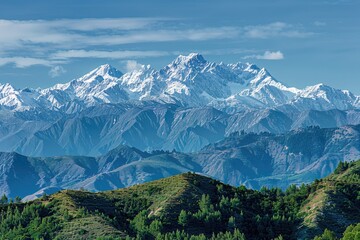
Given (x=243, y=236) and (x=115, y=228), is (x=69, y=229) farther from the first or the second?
(x=243, y=236)

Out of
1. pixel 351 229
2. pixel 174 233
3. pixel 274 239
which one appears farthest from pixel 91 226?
pixel 351 229

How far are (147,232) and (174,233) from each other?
856cm

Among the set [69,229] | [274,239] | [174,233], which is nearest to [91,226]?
[69,229]

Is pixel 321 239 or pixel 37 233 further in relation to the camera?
pixel 37 233

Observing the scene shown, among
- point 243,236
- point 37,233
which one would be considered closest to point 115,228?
point 37,233

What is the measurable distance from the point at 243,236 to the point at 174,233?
1884 centimetres

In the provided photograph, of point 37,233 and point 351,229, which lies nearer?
point 351,229

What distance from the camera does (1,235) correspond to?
196m

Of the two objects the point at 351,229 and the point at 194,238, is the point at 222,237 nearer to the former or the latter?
the point at 194,238

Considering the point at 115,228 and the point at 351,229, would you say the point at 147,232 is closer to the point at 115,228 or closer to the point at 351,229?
the point at 115,228

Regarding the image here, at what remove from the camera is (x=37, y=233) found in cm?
19138

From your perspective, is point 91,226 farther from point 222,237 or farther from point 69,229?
point 222,237

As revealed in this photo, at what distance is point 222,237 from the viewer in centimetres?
18912

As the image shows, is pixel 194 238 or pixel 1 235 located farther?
pixel 1 235
